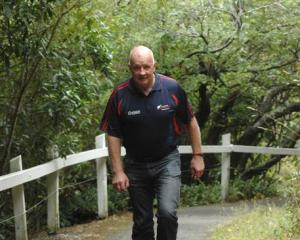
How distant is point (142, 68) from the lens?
5.52 m

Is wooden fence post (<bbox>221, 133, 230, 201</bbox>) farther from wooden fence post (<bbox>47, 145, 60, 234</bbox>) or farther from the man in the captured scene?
the man

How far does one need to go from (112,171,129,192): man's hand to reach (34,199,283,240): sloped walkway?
7.71ft

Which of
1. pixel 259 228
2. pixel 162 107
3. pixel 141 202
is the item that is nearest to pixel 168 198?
pixel 141 202

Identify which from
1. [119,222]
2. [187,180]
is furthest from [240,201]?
[119,222]

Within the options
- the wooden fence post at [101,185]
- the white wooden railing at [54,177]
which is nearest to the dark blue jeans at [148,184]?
the white wooden railing at [54,177]

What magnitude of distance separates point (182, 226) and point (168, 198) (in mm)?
3228

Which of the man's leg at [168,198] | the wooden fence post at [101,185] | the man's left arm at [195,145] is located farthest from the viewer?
the wooden fence post at [101,185]

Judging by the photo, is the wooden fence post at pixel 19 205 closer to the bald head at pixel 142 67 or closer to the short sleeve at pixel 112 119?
the short sleeve at pixel 112 119

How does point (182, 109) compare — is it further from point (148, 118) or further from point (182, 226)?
point (182, 226)

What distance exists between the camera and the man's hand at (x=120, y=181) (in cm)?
561

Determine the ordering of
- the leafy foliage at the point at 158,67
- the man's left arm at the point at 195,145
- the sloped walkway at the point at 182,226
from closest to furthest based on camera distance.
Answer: the man's left arm at the point at 195,145 < the leafy foliage at the point at 158,67 < the sloped walkway at the point at 182,226

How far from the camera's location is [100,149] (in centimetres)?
936

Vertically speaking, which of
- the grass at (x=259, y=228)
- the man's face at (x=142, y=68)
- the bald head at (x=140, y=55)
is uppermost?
the bald head at (x=140, y=55)

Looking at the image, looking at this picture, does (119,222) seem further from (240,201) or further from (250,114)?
(250,114)
